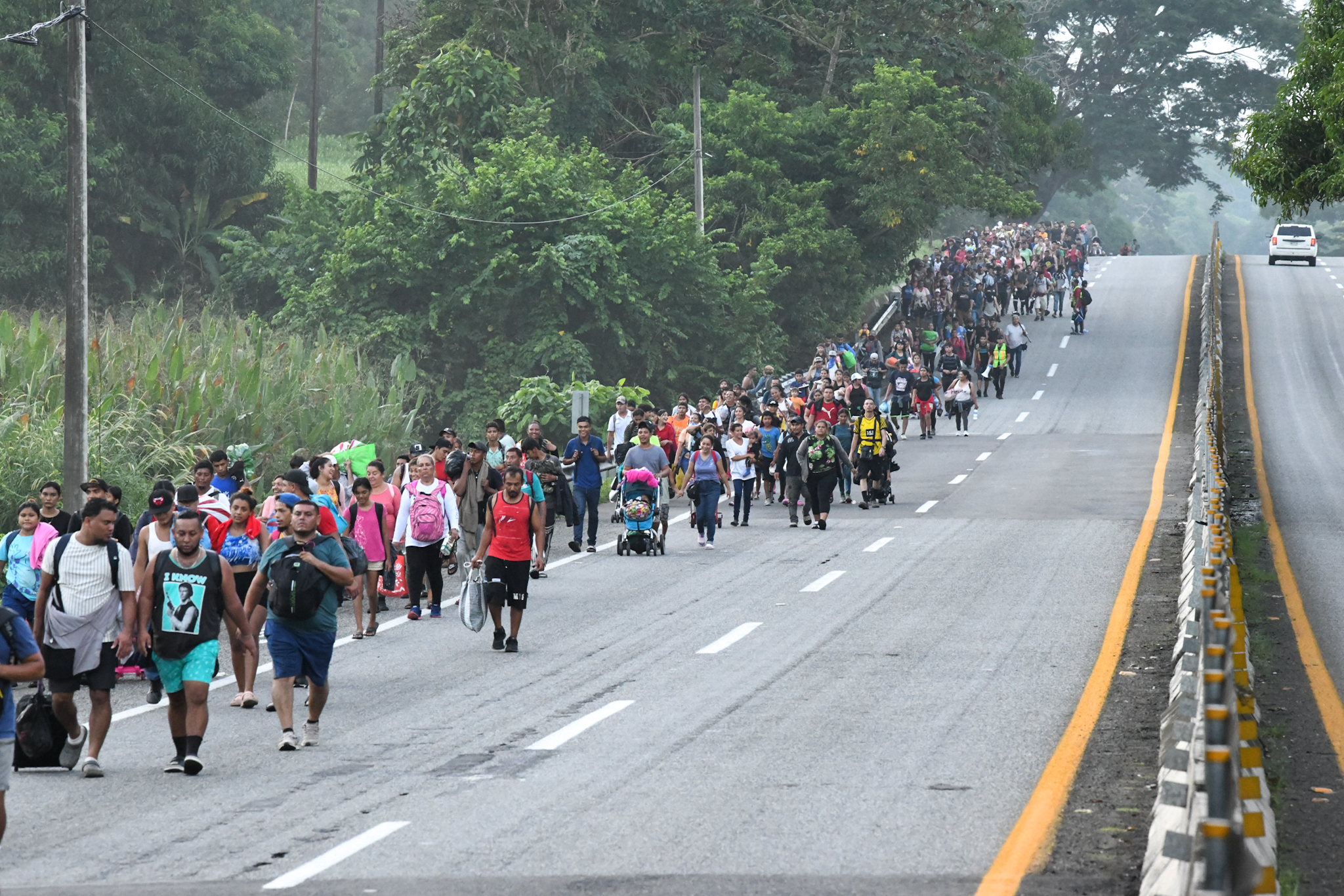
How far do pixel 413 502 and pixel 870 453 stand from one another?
38.6 ft

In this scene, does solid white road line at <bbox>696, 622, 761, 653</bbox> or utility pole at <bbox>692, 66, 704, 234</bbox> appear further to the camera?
utility pole at <bbox>692, 66, 704, 234</bbox>

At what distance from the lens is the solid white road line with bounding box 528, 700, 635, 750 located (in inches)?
435

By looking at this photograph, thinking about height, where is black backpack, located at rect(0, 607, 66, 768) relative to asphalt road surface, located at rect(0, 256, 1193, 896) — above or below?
above

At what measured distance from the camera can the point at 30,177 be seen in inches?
1652

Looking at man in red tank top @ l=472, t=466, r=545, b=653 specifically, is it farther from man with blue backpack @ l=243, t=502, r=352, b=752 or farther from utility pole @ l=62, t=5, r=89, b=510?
utility pole @ l=62, t=5, r=89, b=510

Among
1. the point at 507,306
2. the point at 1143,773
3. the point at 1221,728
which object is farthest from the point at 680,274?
the point at 1221,728

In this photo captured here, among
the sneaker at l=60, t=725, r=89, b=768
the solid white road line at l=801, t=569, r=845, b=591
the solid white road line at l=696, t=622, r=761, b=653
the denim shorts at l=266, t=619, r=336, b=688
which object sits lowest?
the solid white road line at l=801, t=569, r=845, b=591

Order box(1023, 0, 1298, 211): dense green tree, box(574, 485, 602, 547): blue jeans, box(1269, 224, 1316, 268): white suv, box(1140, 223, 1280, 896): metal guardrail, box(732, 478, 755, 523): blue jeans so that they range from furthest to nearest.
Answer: box(1023, 0, 1298, 211): dense green tree < box(1269, 224, 1316, 268): white suv < box(732, 478, 755, 523): blue jeans < box(574, 485, 602, 547): blue jeans < box(1140, 223, 1280, 896): metal guardrail

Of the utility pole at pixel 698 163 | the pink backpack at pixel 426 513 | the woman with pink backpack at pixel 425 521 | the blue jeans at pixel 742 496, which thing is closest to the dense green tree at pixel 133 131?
the utility pole at pixel 698 163

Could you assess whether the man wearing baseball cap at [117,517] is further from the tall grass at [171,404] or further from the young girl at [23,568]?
the tall grass at [171,404]

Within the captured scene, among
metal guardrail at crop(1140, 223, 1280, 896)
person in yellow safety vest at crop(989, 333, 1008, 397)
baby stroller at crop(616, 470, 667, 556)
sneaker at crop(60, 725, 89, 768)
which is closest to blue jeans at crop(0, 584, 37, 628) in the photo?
sneaker at crop(60, 725, 89, 768)

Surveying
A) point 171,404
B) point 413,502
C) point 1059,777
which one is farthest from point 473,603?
point 171,404

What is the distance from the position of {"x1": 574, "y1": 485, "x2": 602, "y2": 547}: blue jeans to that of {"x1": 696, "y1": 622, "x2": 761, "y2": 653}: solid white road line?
6083 mm

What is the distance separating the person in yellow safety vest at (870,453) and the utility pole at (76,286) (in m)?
11.8
